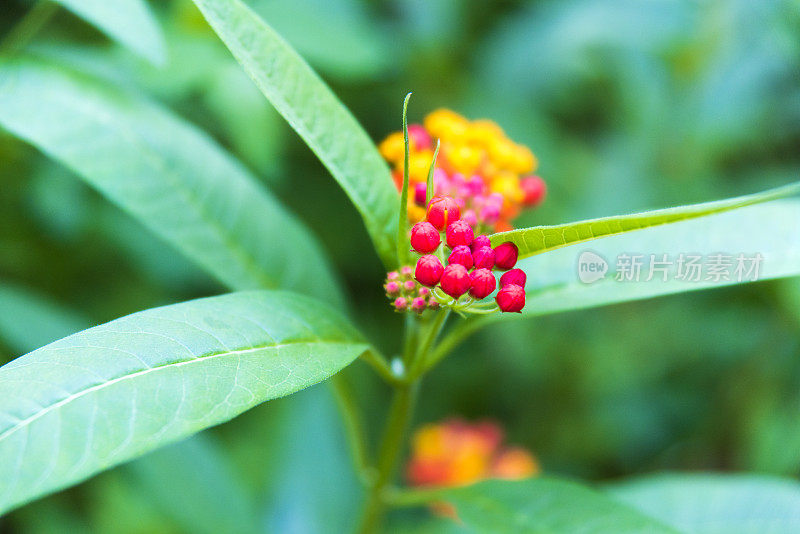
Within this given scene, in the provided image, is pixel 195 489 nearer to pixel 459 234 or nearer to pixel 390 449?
pixel 390 449

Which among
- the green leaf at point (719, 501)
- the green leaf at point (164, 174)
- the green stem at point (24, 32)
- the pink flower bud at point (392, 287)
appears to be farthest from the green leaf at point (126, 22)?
the green leaf at point (719, 501)

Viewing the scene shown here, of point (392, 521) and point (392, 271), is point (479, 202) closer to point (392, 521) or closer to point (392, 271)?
point (392, 271)

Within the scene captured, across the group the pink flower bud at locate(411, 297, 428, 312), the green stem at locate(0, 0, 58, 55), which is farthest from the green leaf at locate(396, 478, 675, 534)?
the green stem at locate(0, 0, 58, 55)

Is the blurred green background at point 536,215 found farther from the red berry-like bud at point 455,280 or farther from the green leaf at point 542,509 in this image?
the red berry-like bud at point 455,280

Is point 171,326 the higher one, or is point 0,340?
point 0,340

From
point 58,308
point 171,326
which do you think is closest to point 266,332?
point 171,326

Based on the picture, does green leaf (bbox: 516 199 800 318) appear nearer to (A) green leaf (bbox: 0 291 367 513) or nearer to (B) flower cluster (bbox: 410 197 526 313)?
(B) flower cluster (bbox: 410 197 526 313)
